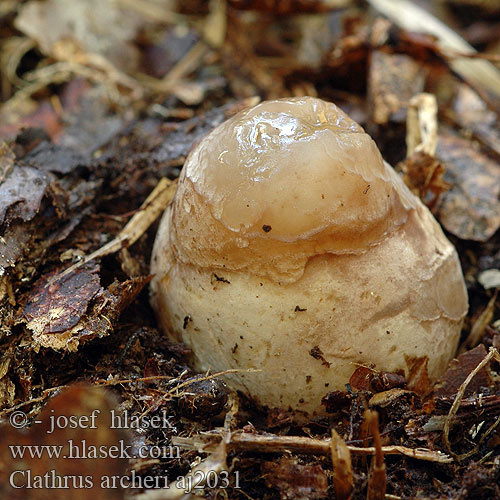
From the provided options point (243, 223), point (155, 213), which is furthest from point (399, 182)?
point (155, 213)

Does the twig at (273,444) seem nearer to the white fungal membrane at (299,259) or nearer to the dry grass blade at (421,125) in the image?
the white fungal membrane at (299,259)

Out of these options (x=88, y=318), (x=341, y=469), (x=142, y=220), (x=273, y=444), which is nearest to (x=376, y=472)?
(x=341, y=469)

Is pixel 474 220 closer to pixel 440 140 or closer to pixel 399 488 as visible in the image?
pixel 440 140

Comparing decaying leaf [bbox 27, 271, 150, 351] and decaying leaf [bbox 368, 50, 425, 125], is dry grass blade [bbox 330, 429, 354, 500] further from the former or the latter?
decaying leaf [bbox 368, 50, 425, 125]

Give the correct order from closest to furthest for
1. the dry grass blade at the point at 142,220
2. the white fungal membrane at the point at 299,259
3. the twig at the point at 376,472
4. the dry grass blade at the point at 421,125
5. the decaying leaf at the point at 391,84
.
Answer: the twig at the point at 376,472
the white fungal membrane at the point at 299,259
the dry grass blade at the point at 142,220
the dry grass blade at the point at 421,125
the decaying leaf at the point at 391,84

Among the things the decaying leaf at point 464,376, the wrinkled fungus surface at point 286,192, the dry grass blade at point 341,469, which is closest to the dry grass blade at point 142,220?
the wrinkled fungus surface at point 286,192

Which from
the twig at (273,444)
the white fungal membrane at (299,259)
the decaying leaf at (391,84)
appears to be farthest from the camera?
the decaying leaf at (391,84)
